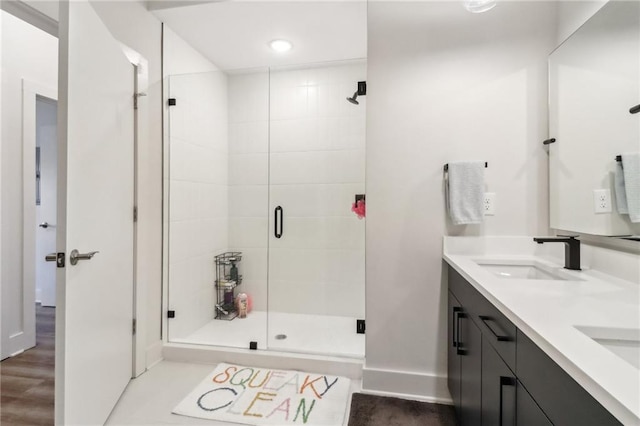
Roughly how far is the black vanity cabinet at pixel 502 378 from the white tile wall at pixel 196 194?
6.48 ft

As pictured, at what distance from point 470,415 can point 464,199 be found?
1.01 metres

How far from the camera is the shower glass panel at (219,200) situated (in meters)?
2.50

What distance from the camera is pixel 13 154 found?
2396 mm

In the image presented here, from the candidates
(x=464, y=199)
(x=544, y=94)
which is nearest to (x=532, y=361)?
(x=464, y=199)

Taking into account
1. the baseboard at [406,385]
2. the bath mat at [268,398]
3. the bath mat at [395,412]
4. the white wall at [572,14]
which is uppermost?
the white wall at [572,14]

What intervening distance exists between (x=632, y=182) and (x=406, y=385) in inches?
57.7

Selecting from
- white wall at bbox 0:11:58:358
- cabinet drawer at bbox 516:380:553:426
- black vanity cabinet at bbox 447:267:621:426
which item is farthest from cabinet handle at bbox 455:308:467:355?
white wall at bbox 0:11:58:358

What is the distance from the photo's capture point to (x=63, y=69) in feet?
4.12

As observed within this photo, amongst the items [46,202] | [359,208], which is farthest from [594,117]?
[46,202]

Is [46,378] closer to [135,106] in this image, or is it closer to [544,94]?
[135,106]

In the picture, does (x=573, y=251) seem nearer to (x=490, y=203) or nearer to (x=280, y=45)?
(x=490, y=203)

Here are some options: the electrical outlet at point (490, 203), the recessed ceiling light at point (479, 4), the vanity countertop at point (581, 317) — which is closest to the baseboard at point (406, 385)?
the vanity countertop at point (581, 317)

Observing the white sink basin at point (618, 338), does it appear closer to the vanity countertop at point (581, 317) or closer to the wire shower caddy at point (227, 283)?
the vanity countertop at point (581, 317)

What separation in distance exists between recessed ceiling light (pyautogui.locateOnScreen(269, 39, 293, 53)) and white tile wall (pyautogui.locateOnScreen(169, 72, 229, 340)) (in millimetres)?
620
